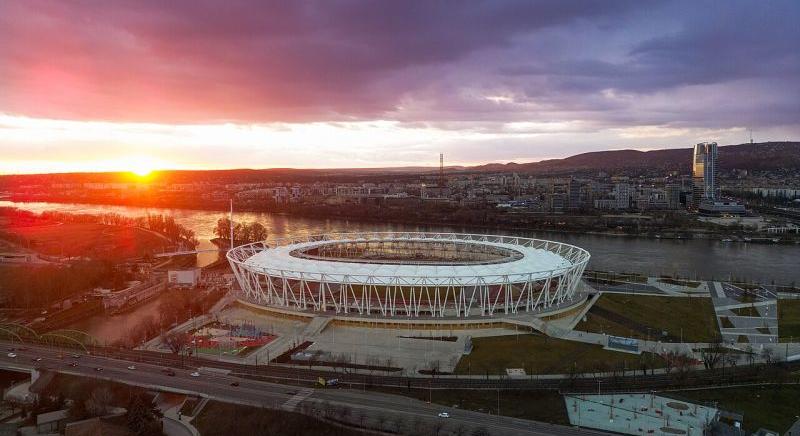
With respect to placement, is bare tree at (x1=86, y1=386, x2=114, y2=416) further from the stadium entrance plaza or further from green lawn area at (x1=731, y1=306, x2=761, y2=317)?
green lawn area at (x1=731, y1=306, x2=761, y2=317)

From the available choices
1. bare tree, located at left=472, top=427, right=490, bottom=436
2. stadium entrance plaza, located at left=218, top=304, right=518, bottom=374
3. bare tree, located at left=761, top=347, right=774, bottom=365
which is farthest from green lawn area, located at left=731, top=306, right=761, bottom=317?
bare tree, located at left=472, top=427, right=490, bottom=436

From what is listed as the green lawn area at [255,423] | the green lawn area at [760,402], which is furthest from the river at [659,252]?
the green lawn area at [255,423]

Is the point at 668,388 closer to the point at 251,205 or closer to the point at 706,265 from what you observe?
the point at 706,265

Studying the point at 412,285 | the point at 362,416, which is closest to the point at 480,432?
the point at 362,416

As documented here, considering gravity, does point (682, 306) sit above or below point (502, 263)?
below

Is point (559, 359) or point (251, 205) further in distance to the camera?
point (251, 205)

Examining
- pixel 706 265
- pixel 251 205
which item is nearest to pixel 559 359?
pixel 706 265
